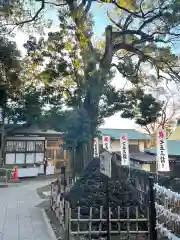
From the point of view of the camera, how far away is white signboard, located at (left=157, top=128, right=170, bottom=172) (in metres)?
8.23

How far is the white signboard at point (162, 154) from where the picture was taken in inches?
324

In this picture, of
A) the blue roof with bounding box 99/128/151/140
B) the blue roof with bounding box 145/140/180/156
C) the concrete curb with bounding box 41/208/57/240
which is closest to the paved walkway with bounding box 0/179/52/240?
the concrete curb with bounding box 41/208/57/240

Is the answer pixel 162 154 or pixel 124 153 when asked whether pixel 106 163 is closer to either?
pixel 162 154

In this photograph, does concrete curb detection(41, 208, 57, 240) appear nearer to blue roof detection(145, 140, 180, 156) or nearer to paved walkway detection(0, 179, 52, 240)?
paved walkway detection(0, 179, 52, 240)

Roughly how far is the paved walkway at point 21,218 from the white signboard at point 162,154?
399cm

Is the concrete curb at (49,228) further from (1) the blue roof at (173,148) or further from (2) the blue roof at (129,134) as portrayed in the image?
(2) the blue roof at (129,134)

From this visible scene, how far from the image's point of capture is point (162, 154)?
836 centimetres

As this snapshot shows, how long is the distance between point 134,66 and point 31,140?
10420 mm

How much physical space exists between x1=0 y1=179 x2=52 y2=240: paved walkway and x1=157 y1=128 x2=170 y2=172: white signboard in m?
3.99

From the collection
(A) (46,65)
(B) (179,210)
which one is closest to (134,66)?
(A) (46,65)

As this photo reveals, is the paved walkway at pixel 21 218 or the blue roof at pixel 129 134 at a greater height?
the blue roof at pixel 129 134

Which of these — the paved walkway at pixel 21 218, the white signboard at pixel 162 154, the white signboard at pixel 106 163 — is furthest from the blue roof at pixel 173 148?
the white signboard at pixel 106 163

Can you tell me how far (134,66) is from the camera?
39.9ft

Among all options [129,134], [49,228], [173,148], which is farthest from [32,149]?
[49,228]
